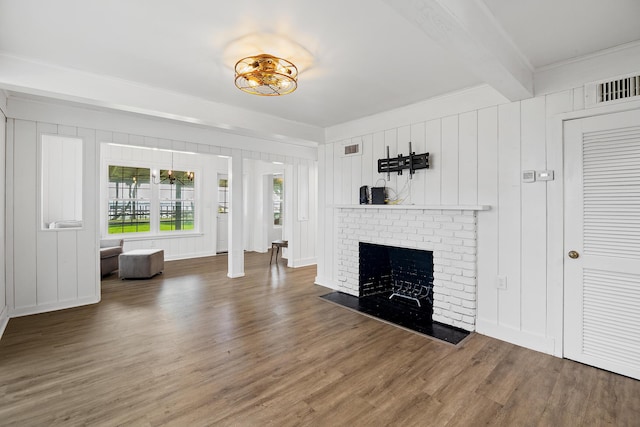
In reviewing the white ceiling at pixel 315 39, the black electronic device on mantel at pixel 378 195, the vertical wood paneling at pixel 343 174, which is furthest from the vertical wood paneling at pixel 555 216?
the vertical wood paneling at pixel 343 174

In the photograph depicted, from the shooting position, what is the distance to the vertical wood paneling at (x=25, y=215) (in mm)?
3559

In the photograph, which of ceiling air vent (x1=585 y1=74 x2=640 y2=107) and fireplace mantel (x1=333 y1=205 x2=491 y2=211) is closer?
ceiling air vent (x1=585 y1=74 x2=640 y2=107)

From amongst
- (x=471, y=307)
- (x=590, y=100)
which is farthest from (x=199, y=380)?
(x=590, y=100)

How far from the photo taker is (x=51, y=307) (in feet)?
12.3

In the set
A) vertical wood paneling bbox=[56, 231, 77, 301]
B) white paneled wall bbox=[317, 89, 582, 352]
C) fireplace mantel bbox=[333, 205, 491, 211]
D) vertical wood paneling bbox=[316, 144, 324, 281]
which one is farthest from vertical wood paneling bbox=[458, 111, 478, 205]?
vertical wood paneling bbox=[56, 231, 77, 301]

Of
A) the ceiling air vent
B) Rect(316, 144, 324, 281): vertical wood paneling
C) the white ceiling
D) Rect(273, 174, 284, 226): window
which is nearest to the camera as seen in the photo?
the white ceiling

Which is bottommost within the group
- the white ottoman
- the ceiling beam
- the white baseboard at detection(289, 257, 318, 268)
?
the white baseboard at detection(289, 257, 318, 268)

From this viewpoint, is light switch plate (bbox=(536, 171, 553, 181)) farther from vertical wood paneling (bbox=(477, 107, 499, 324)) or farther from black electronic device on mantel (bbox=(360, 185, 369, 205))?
black electronic device on mantel (bbox=(360, 185, 369, 205))

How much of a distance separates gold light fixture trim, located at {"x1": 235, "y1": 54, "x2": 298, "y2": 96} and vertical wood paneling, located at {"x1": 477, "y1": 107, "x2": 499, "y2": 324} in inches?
80.9

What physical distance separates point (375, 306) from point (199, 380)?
7.70 ft

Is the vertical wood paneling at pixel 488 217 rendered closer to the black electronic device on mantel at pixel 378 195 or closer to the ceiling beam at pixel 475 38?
the ceiling beam at pixel 475 38

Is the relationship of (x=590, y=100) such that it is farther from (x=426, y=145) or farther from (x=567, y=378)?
(x=567, y=378)

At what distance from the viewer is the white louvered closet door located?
7.76 ft

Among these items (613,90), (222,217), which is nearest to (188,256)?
(222,217)
